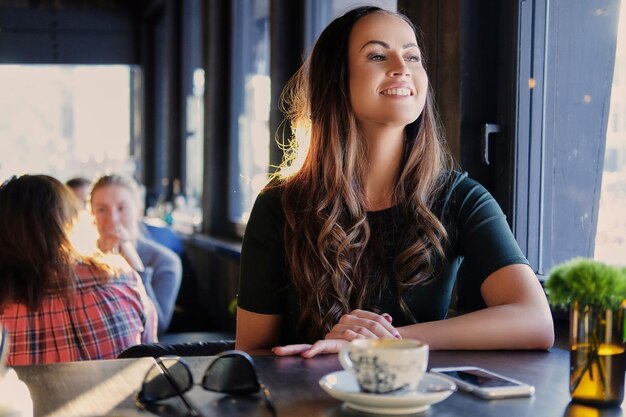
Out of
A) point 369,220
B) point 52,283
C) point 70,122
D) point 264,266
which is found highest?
point 70,122

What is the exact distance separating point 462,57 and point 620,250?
2.29 ft

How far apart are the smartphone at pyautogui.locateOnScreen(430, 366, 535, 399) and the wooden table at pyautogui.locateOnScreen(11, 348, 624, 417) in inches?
0.6

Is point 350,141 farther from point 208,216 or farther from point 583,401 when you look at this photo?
point 208,216

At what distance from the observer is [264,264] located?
192 centimetres

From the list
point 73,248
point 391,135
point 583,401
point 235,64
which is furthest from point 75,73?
point 583,401

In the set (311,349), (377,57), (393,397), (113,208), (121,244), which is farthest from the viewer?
(113,208)

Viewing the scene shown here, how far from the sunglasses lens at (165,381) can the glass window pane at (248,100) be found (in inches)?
136

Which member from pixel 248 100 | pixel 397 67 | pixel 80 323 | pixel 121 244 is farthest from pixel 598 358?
pixel 248 100

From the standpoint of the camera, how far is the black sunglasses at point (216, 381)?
120 centimetres

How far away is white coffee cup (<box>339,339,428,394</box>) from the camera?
110 centimetres

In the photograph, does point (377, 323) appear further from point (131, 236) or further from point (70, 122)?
point (70, 122)

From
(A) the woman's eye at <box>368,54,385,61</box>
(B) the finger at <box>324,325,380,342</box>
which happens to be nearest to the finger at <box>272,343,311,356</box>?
(B) the finger at <box>324,325,380,342</box>

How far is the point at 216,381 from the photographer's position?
1236 millimetres

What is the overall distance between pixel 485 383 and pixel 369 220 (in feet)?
2.39
